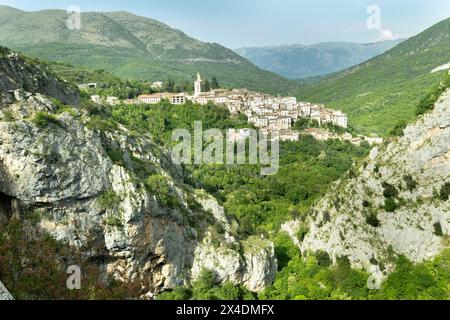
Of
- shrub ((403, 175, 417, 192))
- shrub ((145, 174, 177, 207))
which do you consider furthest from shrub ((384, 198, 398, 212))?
shrub ((145, 174, 177, 207))

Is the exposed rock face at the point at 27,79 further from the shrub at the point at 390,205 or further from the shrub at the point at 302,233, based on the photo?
the shrub at the point at 390,205

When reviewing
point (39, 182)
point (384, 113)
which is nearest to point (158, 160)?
point (39, 182)

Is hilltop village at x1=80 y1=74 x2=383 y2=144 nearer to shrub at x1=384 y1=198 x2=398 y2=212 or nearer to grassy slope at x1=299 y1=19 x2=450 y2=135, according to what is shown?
grassy slope at x1=299 y1=19 x2=450 y2=135

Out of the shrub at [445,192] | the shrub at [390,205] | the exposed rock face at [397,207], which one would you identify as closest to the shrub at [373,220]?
the exposed rock face at [397,207]

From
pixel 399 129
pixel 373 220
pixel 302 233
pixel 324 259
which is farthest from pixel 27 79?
pixel 399 129

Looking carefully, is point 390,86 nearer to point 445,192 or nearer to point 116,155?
point 445,192
